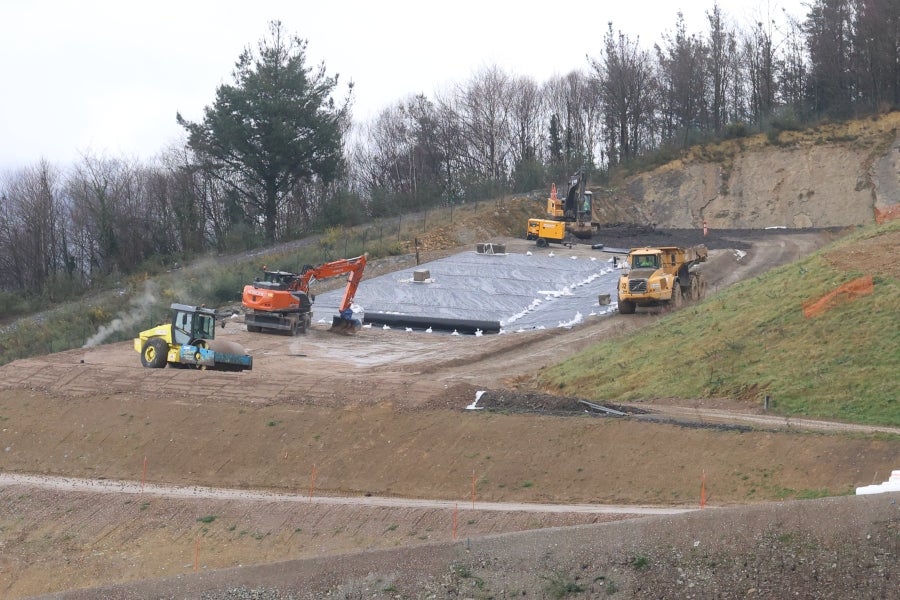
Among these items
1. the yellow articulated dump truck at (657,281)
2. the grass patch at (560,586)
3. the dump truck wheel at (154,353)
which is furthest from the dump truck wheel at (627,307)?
the grass patch at (560,586)

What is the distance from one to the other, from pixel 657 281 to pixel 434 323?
313 inches

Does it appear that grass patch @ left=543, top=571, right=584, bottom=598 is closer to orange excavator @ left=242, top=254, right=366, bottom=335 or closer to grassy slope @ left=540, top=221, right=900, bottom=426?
grassy slope @ left=540, top=221, right=900, bottom=426

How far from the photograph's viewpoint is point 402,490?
20094 millimetres

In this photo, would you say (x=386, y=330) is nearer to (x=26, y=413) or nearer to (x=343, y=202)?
(x=26, y=413)

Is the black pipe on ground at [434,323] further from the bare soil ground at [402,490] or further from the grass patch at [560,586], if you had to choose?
the grass patch at [560,586]

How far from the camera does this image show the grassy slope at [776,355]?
22.0 metres

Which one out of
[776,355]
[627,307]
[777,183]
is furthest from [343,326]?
[777,183]

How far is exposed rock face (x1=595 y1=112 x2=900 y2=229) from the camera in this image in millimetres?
57875

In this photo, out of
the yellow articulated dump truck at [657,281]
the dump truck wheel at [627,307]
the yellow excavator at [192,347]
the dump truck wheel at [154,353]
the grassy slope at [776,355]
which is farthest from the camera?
the dump truck wheel at [627,307]

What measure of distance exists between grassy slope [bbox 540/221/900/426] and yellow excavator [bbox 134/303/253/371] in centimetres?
853

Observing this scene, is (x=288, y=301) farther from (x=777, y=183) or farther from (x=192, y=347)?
(x=777, y=183)

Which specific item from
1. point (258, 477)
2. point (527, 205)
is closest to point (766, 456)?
point (258, 477)

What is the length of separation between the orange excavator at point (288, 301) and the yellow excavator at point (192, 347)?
21.2 feet

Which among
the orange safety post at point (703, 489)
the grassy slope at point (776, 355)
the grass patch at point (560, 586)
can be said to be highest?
the grassy slope at point (776, 355)
